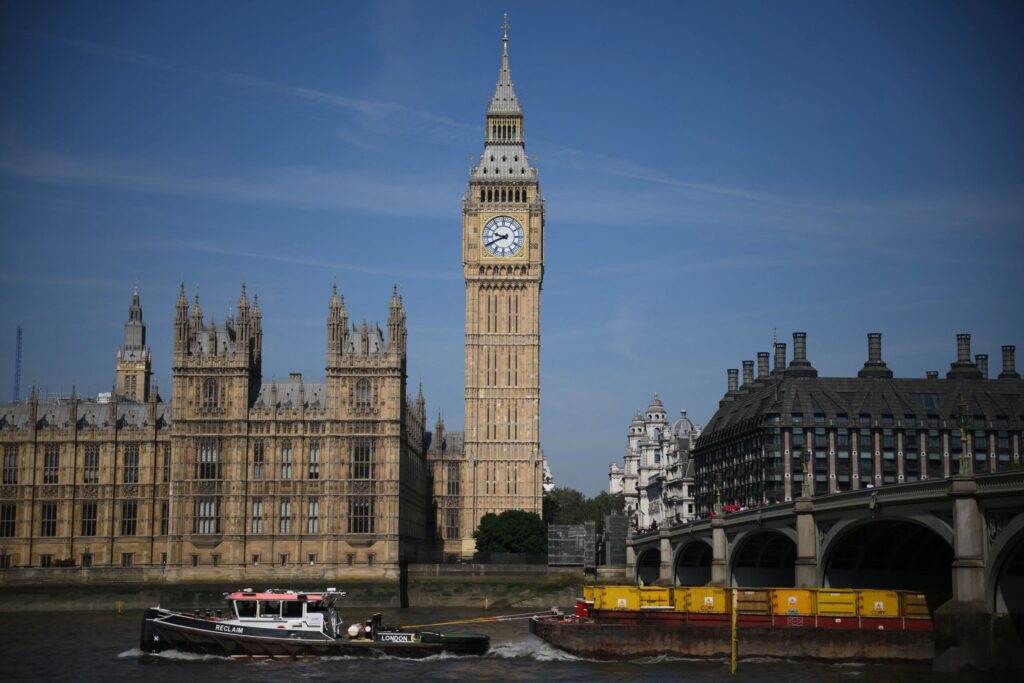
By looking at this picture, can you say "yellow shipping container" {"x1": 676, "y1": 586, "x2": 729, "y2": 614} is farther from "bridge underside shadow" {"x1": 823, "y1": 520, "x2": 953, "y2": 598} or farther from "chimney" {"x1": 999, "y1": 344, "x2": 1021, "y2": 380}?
"chimney" {"x1": 999, "y1": 344, "x2": 1021, "y2": 380}

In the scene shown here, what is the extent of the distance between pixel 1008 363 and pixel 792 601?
278 ft

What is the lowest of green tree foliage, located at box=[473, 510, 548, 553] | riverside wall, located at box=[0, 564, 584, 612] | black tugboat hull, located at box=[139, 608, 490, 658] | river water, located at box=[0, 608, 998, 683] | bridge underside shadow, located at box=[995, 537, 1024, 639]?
river water, located at box=[0, 608, 998, 683]

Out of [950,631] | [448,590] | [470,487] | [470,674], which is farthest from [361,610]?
[950,631]

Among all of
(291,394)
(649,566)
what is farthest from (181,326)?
(649,566)

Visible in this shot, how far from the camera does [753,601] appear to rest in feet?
251

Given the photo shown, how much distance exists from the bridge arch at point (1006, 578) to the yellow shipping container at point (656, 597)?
21096 mm

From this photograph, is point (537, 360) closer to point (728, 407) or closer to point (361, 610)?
point (728, 407)

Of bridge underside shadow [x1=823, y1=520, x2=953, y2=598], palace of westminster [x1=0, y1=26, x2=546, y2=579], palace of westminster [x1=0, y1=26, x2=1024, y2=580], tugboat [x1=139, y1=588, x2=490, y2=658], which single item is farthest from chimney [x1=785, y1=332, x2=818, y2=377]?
tugboat [x1=139, y1=588, x2=490, y2=658]

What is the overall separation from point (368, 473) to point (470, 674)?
60005 mm

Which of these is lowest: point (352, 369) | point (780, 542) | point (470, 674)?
point (470, 674)

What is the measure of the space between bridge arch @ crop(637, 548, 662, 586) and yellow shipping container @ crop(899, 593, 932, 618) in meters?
58.6

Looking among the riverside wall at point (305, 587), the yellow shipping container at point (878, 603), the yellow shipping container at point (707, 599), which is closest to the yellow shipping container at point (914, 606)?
the yellow shipping container at point (878, 603)

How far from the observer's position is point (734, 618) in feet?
240

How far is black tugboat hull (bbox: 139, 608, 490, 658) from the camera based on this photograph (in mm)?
76188
